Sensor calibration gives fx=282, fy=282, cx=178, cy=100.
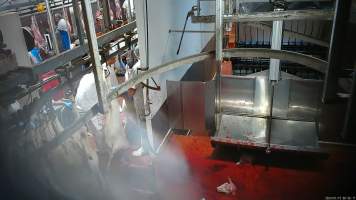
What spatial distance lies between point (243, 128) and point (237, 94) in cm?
40

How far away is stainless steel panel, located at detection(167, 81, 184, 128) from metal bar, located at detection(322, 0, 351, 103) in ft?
8.03

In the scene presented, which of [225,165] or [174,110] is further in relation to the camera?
[174,110]

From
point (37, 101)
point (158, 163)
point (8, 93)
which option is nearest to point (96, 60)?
point (37, 101)

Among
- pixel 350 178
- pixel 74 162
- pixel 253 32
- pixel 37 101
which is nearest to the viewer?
pixel 37 101

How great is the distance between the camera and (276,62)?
3.60 metres

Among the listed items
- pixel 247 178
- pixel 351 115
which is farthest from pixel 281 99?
pixel 351 115

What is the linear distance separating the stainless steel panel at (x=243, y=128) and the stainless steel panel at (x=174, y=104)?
22.0 inches

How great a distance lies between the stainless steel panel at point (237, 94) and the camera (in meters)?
3.22

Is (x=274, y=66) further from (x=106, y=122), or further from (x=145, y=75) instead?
(x=106, y=122)

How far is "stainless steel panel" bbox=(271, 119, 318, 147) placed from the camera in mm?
2969

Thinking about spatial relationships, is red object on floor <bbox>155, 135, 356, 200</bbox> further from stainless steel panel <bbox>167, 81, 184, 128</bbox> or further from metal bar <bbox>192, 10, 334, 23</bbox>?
metal bar <bbox>192, 10, 334, 23</bbox>

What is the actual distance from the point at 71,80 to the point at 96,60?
0.50 m

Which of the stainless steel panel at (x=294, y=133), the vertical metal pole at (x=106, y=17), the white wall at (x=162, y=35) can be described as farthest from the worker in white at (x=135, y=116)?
the stainless steel panel at (x=294, y=133)

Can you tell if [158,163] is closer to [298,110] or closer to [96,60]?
[298,110]
